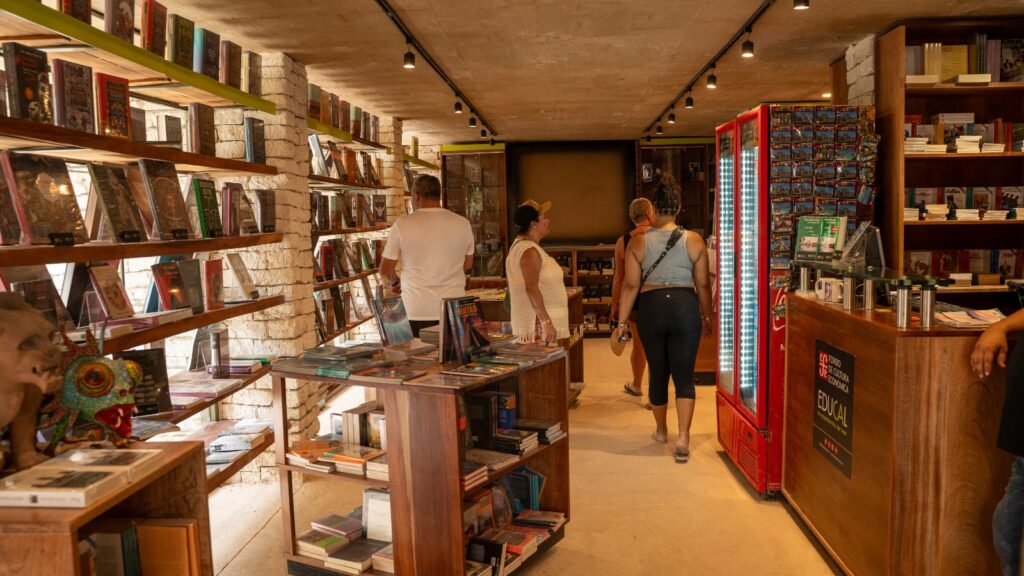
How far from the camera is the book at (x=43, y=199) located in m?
2.41

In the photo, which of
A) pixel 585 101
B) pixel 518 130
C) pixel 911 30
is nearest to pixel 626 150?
pixel 518 130

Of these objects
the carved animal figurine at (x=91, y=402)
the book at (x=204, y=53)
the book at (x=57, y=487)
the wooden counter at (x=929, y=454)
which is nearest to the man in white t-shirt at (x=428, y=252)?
the book at (x=204, y=53)

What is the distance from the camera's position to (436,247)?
418 centimetres

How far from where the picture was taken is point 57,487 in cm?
145

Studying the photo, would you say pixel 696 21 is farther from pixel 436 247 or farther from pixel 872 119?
pixel 436 247

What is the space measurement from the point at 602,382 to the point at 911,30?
3815 mm

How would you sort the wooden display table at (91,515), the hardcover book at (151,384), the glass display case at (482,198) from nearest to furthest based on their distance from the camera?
the wooden display table at (91,515) < the hardcover book at (151,384) < the glass display case at (482,198)

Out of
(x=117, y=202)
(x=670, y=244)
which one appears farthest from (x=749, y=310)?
(x=117, y=202)

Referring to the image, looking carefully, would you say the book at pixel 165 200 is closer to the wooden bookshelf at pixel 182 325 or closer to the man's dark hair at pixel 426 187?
A: the wooden bookshelf at pixel 182 325

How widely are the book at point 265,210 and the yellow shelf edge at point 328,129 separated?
2.84 ft

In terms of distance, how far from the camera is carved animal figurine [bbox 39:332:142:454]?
1.71m

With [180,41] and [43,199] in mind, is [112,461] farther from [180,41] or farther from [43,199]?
[180,41]

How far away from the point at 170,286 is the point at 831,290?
2996 millimetres

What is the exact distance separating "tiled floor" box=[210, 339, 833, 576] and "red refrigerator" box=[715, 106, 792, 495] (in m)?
0.24
